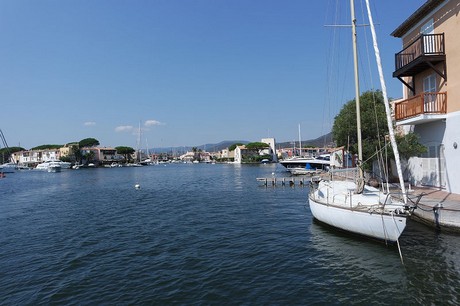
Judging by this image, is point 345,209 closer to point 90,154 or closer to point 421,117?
point 421,117

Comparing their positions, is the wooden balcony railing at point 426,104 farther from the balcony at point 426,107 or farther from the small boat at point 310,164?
the small boat at point 310,164

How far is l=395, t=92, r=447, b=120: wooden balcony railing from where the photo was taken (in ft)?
65.0

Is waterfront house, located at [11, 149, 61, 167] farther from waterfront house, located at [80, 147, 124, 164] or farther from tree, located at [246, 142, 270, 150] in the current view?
tree, located at [246, 142, 270, 150]

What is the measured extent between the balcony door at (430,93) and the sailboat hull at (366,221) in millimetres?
10213

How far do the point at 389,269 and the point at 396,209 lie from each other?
2458mm

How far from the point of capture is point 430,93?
1973 centimetres

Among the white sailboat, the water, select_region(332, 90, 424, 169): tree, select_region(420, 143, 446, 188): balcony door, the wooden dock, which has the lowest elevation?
the water

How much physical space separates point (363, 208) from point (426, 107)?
36.3 ft

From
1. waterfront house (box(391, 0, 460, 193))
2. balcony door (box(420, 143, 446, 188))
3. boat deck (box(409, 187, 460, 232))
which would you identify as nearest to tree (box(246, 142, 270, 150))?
waterfront house (box(391, 0, 460, 193))

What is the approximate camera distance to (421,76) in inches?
928

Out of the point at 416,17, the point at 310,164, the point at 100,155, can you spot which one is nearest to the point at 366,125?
the point at 416,17

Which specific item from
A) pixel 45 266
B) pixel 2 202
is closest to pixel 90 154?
pixel 2 202

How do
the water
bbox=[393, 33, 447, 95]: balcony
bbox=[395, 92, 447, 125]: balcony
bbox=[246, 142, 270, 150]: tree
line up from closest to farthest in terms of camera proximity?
the water, bbox=[395, 92, 447, 125]: balcony, bbox=[393, 33, 447, 95]: balcony, bbox=[246, 142, 270, 150]: tree

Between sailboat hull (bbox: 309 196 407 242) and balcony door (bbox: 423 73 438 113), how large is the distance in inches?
402
